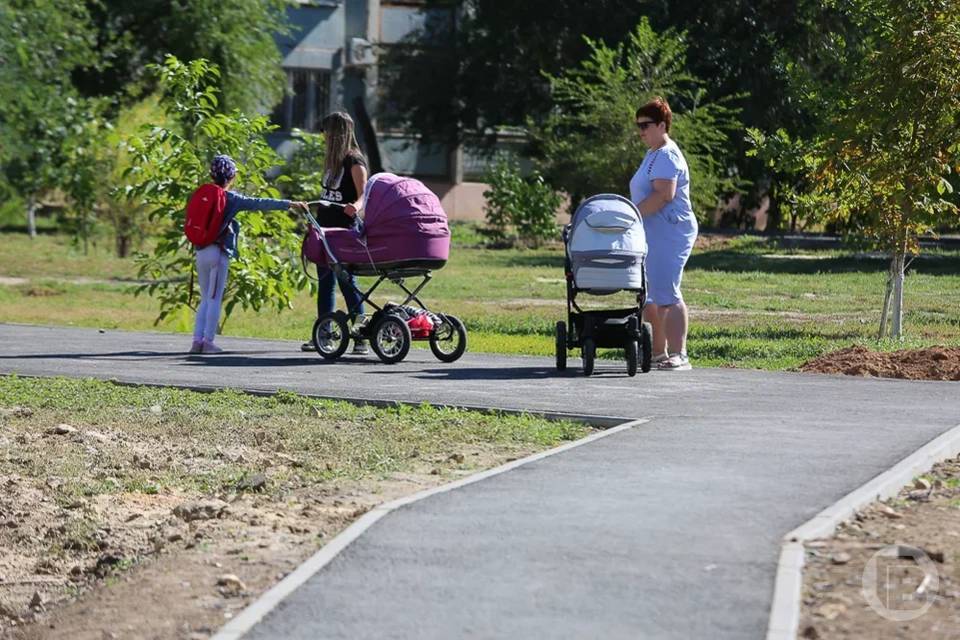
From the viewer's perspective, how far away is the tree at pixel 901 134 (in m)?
18.0

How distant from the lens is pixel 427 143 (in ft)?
193

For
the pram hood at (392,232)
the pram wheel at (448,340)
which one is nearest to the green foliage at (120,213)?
the pram wheel at (448,340)

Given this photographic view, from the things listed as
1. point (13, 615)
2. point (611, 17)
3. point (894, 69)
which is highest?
point (611, 17)

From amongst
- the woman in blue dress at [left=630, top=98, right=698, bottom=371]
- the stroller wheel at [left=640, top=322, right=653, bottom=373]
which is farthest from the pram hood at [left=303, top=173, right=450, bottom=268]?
the stroller wheel at [left=640, top=322, right=653, bottom=373]

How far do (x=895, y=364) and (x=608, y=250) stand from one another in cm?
292

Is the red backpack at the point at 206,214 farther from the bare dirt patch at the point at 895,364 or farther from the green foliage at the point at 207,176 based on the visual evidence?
the bare dirt patch at the point at 895,364

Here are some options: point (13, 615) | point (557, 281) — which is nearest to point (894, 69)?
point (13, 615)

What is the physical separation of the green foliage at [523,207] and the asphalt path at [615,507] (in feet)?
106

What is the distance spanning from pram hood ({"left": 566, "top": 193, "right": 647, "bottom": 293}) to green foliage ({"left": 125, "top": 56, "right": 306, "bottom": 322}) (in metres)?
5.64

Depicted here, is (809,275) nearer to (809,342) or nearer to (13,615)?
(809,342)

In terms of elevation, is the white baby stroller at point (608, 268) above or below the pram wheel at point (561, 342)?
above

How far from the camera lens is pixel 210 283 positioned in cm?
1602

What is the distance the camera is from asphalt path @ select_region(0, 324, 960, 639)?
6258 mm

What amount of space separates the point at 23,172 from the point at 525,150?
930 inches
